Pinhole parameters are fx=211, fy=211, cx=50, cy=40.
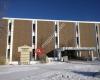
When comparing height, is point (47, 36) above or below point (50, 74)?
above

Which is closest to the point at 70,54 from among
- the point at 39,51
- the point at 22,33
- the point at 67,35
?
the point at 67,35

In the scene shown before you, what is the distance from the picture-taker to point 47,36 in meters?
54.2

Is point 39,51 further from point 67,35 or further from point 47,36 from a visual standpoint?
point 67,35

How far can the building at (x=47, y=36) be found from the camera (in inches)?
2062

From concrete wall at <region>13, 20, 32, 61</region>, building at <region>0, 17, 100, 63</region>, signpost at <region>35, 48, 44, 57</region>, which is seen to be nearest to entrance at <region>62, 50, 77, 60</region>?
building at <region>0, 17, 100, 63</region>

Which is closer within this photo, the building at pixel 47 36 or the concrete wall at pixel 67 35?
the building at pixel 47 36

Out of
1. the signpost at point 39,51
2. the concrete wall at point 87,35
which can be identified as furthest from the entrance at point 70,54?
the signpost at point 39,51

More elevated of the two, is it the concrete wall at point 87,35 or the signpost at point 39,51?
the concrete wall at point 87,35

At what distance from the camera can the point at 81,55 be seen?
5556 centimetres

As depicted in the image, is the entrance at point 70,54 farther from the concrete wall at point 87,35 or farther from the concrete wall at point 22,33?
the concrete wall at point 22,33

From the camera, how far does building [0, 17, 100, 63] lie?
52.4m

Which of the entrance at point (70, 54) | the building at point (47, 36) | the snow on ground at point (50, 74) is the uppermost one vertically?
the building at point (47, 36)

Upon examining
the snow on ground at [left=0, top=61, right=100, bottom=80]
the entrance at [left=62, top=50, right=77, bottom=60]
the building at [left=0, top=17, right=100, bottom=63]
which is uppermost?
the building at [left=0, top=17, right=100, bottom=63]

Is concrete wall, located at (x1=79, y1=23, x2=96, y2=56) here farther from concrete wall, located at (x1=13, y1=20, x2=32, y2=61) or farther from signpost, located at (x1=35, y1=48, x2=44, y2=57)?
concrete wall, located at (x1=13, y1=20, x2=32, y2=61)
